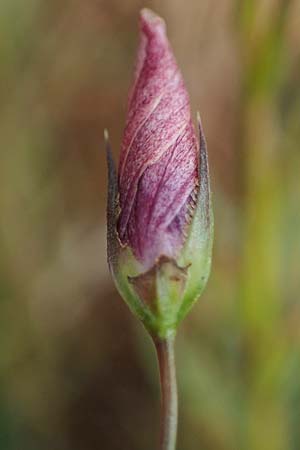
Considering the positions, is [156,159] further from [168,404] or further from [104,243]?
[104,243]

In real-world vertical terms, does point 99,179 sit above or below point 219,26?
below

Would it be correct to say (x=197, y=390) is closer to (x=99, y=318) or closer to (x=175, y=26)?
(x=99, y=318)

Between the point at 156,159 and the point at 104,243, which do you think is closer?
the point at 156,159

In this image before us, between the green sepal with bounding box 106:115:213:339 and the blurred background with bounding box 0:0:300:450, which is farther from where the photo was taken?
the blurred background with bounding box 0:0:300:450

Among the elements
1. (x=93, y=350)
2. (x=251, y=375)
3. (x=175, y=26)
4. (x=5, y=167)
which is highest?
(x=175, y=26)

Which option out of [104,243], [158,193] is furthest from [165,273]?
[104,243]

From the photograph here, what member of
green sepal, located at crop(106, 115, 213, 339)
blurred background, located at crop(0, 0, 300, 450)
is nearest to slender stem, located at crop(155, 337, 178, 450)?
green sepal, located at crop(106, 115, 213, 339)

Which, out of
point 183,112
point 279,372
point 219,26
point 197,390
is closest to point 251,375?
point 279,372

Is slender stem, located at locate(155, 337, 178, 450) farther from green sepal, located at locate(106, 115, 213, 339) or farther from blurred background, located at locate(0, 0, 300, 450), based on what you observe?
blurred background, located at locate(0, 0, 300, 450)
